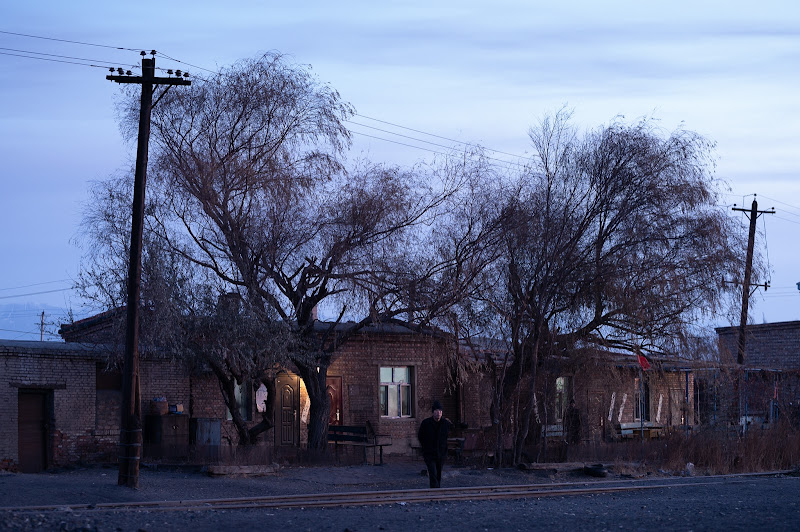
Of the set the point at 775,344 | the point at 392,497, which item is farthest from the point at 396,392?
the point at 775,344

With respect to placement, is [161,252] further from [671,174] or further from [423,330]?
[671,174]

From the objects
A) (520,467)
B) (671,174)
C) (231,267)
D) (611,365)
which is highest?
(671,174)

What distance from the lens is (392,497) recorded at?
54.4 ft

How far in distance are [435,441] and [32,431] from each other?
1014cm

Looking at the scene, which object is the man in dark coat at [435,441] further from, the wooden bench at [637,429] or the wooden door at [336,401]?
the wooden bench at [637,429]

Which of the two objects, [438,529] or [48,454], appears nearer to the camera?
[438,529]

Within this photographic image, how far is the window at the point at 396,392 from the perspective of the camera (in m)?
29.5

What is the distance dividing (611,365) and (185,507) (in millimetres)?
14248

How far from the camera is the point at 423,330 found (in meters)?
23.9

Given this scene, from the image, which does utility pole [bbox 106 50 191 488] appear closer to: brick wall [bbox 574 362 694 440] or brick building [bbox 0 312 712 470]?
brick building [bbox 0 312 712 470]

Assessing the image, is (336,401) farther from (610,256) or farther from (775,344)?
(775,344)

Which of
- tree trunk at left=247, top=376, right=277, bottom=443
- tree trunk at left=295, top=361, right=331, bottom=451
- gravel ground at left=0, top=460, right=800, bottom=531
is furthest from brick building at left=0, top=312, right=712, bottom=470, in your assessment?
gravel ground at left=0, top=460, right=800, bottom=531

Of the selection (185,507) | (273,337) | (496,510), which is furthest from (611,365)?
(185,507)

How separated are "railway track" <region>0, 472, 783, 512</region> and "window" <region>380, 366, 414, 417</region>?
9763mm
